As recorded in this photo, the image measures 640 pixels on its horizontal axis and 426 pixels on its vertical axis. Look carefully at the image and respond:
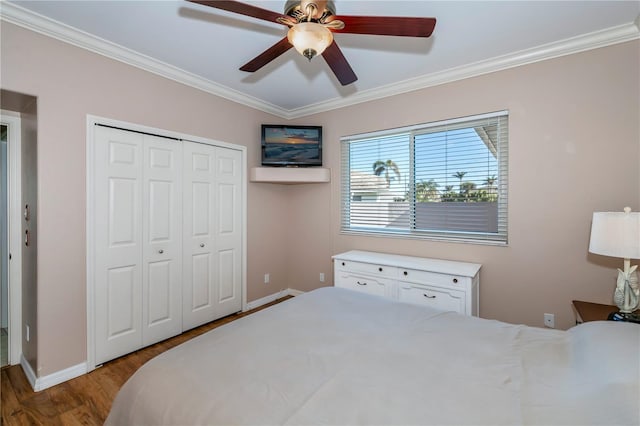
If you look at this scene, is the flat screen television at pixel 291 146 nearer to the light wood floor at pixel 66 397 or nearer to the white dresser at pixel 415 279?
the white dresser at pixel 415 279

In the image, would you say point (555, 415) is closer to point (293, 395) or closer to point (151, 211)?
point (293, 395)

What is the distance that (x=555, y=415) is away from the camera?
90cm

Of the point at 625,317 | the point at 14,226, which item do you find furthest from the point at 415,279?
the point at 14,226

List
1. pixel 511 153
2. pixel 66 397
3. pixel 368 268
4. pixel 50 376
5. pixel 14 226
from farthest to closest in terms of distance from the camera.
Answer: pixel 368 268, pixel 511 153, pixel 14 226, pixel 50 376, pixel 66 397

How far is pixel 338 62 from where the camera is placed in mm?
1848

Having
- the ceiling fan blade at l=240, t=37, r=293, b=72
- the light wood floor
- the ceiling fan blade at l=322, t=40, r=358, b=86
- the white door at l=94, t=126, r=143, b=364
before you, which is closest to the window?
the ceiling fan blade at l=322, t=40, r=358, b=86

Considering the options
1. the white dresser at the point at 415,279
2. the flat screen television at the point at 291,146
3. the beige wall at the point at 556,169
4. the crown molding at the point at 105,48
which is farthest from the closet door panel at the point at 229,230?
the beige wall at the point at 556,169

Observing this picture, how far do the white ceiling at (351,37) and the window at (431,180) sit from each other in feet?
1.82

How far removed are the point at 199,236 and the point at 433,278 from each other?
2.37m

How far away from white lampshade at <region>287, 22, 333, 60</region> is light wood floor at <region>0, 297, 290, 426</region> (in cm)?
250

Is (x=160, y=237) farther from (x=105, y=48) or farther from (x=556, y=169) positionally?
(x=556, y=169)

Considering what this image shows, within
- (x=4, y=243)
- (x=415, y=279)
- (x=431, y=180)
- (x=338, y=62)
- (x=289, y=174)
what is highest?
(x=338, y=62)

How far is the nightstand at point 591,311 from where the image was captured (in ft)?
6.52

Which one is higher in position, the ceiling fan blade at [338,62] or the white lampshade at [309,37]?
the ceiling fan blade at [338,62]
